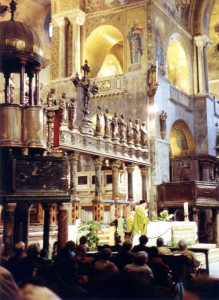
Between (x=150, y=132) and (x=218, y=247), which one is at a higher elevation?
(x=150, y=132)

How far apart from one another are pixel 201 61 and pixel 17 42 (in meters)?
18.6

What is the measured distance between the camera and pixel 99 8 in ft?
75.9

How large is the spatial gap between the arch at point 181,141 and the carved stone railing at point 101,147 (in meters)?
5.12

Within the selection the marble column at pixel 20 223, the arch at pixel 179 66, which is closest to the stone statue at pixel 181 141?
the arch at pixel 179 66

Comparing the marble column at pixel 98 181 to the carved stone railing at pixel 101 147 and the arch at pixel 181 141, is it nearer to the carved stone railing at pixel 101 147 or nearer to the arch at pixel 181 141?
the carved stone railing at pixel 101 147

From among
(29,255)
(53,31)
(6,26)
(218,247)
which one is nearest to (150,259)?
(29,255)

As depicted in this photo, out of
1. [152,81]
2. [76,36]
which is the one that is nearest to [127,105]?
[152,81]

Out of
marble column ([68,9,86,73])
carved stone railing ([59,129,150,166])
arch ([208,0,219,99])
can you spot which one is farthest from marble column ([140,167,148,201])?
arch ([208,0,219,99])

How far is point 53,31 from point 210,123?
992 cm

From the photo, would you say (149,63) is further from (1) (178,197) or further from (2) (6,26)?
(2) (6,26)

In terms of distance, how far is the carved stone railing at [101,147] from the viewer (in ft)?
50.6

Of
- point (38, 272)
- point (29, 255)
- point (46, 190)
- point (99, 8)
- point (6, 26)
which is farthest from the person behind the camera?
point (99, 8)

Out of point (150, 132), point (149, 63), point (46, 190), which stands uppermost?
point (149, 63)

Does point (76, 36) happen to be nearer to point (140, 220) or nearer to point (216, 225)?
point (216, 225)
